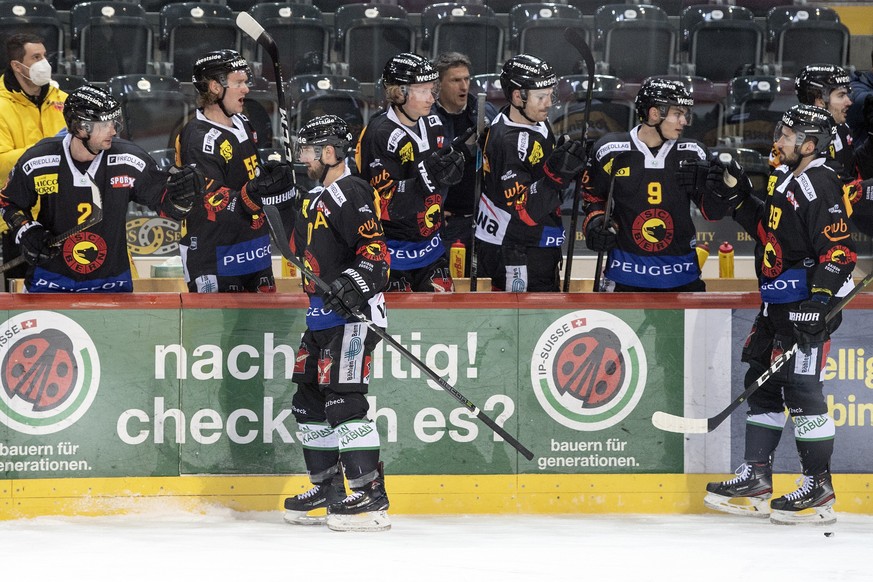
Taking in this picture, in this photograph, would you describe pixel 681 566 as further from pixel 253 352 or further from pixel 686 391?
pixel 253 352

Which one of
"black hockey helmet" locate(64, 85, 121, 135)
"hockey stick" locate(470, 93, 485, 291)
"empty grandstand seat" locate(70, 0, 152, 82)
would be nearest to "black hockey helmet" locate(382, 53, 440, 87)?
"hockey stick" locate(470, 93, 485, 291)

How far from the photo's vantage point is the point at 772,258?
4906 mm

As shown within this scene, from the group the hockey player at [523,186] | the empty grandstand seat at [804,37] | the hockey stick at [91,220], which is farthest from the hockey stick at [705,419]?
the empty grandstand seat at [804,37]

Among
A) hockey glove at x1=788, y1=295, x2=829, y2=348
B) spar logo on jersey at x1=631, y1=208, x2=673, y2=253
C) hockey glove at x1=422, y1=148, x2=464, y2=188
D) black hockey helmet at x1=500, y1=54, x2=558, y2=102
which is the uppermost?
black hockey helmet at x1=500, y1=54, x2=558, y2=102

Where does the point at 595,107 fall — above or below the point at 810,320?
above

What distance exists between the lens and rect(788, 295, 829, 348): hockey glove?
15.4 ft

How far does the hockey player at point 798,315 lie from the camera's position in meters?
4.77

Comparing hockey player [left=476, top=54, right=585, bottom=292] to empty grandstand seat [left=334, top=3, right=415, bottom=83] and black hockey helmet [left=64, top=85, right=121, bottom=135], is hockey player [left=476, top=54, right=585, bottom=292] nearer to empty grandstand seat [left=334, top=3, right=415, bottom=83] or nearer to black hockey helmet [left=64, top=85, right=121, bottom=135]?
black hockey helmet [left=64, top=85, right=121, bottom=135]

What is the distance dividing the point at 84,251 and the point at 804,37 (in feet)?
16.9

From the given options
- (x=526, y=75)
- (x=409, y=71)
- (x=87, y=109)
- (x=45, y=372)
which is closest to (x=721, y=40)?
(x=526, y=75)

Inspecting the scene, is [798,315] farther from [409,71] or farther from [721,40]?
[721,40]

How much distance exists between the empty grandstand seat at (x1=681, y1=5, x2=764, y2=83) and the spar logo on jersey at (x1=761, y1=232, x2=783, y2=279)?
3035mm

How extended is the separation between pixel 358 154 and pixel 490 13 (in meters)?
2.49

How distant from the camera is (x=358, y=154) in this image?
549 centimetres
